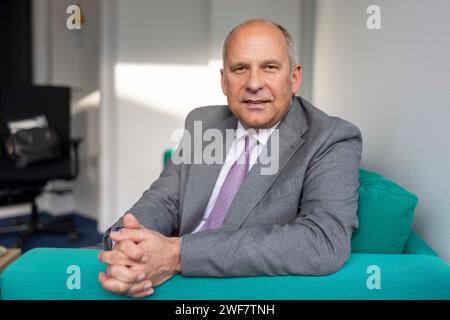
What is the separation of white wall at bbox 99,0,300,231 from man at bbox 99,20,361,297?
188 centimetres

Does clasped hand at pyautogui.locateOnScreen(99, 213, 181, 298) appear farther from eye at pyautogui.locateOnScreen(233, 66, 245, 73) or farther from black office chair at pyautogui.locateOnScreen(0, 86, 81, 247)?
black office chair at pyautogui.locateOnScreen(0, 86, 81, 247)

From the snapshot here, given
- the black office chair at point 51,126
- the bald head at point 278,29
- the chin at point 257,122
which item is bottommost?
the black office chair at point 51,126

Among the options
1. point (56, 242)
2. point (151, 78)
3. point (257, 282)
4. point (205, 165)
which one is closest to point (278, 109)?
point (205, 165)

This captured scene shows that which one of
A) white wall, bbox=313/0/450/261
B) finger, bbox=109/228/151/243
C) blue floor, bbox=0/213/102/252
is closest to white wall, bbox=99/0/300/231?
blue floor, bbox=0/213/102/252

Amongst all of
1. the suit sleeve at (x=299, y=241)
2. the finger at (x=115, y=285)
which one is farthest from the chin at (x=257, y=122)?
the finger at (x=115, y=285)

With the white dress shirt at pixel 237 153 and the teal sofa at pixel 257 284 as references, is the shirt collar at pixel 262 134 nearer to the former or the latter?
the white dress shirt at pixel 237 153

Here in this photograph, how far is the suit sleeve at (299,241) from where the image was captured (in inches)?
41.3

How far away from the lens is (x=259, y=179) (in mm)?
1346

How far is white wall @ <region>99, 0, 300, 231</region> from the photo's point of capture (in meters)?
3.46

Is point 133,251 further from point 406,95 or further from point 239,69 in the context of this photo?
point 406,95

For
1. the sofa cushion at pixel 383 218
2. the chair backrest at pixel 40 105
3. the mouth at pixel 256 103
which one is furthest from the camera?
the chair backrest at pixel 40 105

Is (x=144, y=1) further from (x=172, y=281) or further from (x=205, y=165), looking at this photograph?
(x=172, y=281)

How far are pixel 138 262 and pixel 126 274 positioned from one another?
0.05 m

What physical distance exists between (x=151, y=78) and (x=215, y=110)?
6.28ft
